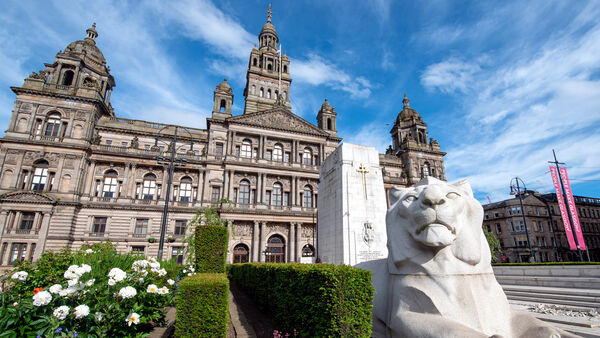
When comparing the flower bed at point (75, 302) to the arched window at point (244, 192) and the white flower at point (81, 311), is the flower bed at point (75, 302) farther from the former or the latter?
the arched window at point (244, 192)

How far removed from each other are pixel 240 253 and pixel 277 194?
7.56m

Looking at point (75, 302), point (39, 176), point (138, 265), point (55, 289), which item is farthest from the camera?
point (39, 176)

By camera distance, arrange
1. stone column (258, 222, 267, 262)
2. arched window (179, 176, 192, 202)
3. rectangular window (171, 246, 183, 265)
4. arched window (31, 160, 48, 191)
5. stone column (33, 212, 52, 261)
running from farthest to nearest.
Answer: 1. arched window (179, 176, 192, 202)
2. stone column (258, 222, 267, 262)
3. rectangular window (171, 246, 183, 265)
4. arched window (31, 160, 48, 191)
5. stone column (33, 212, 52, 261)

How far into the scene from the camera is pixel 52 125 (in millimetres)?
27844

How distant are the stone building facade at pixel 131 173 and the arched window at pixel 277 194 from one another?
0.39 feet

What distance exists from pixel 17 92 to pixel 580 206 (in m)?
87.5

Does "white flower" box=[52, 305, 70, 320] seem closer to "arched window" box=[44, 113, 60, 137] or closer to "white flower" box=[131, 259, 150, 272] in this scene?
"white flower" box=[131, 259, 150, 272]

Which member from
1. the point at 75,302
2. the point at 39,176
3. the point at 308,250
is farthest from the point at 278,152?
the point at 75,302

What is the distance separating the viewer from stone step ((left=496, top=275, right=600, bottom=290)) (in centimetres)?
894

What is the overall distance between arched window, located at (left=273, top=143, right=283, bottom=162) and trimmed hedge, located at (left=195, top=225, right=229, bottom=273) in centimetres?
2259

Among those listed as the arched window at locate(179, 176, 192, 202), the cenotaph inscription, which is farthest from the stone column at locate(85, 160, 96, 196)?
the cenotaph inscription

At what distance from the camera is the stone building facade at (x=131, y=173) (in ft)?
83.0

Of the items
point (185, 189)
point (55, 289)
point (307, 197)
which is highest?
point (185, 189)

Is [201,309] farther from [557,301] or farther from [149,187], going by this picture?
[149,187]
